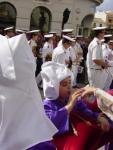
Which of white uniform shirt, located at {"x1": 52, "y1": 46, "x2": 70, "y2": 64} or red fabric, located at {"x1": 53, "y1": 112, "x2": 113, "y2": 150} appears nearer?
red fabric, located at {"x1": 53, "y1": 112, "x2": 113, "y2": 150}

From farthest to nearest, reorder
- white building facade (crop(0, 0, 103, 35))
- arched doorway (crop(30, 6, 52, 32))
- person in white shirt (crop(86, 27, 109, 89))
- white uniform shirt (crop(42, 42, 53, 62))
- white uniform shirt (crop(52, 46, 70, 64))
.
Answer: arched doorway (crop(30, 6, 52, 32))
white building facade (crop(0, 0, 103, 35))
white uniform shirt (crop(42, 42, 53, 62))
white uniform shirt (crop(52, 46, 70, 64))
person in white shirt (crop(86, 27, 109, 89))

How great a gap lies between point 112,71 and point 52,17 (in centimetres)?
3588

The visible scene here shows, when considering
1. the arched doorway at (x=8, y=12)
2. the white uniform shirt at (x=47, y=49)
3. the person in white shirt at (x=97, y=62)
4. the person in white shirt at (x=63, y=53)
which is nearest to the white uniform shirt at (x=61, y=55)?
the person in white shirt at (x=63, y=53)

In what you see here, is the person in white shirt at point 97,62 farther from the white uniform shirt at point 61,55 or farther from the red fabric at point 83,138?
the red fabric at point 83,138

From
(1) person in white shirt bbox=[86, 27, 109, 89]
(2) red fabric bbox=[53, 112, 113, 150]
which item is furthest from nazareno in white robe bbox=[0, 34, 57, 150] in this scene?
(1) person in white shirt bbox=[86, 27, 109, 89]

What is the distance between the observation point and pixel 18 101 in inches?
94.1

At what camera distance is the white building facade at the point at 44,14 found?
4422 cm

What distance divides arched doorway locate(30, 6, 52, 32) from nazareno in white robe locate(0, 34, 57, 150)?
136ft

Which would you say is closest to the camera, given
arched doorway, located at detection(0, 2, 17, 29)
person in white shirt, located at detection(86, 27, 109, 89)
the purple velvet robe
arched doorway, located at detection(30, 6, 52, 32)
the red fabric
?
the purple velvet robe

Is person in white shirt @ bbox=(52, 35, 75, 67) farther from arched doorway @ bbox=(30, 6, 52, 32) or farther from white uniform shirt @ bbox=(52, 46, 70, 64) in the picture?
arched doorway @ bbox=(30, 6, 52, 32)

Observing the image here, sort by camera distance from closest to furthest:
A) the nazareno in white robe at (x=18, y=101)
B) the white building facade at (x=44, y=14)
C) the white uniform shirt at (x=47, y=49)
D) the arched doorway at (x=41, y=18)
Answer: the nazareno in white robe at (x=18, y=101) → the white uniform shirt at (x=47, y=49) → the white building facade at (x=44, y=14) → the arched doorway at (x=41, y=18)

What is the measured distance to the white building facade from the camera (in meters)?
44.2

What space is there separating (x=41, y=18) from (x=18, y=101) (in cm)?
4349

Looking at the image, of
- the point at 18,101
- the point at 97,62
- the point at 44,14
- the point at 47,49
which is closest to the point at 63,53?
the point at 97,62
